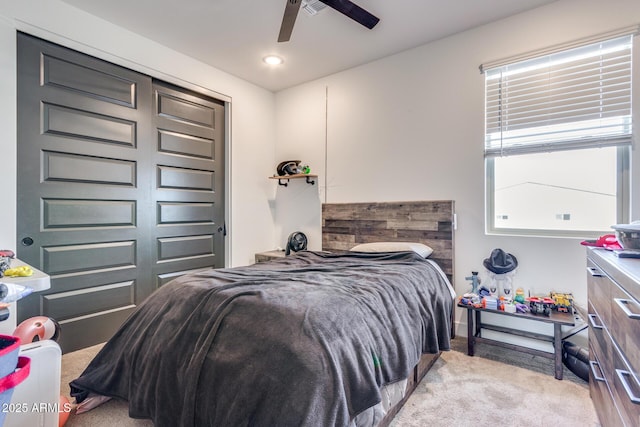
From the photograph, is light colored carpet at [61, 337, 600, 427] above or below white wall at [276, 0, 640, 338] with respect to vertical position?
below

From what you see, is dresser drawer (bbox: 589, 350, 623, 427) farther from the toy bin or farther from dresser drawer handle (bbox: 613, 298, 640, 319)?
the toy bin

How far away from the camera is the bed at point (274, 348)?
111 centimetres

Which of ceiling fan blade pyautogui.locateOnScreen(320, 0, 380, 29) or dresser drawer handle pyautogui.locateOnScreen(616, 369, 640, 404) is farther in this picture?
ceiling fan blade pyautogui.locateOnScreen(320, 0, 380, 29)

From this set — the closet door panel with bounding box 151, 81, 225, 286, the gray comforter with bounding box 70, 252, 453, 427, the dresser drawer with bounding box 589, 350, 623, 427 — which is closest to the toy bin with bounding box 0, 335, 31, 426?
the gray comforter with bounding box 70, 252, 453, 427

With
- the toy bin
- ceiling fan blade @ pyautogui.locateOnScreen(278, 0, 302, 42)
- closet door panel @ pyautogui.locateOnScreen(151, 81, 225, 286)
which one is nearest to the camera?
the toy bin

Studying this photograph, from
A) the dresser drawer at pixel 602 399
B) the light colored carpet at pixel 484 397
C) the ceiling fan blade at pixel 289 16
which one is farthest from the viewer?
the ceiling fan blade at pixel 289 16

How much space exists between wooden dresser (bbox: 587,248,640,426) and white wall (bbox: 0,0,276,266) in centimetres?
321

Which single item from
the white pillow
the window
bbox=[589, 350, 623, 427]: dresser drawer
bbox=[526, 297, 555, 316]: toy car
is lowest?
bbox=[589, 350, 623, 427]: dresser drawer

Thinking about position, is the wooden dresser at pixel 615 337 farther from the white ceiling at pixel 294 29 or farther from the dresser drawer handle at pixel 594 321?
the white ceiling at pixel 294 29

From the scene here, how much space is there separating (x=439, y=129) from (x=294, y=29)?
62.5 inches

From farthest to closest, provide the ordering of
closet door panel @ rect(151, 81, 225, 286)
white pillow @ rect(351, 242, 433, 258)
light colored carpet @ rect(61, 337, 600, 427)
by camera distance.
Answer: closet door panel @ rect(151, 81, 225, 286), white pillow @ rect(351, 242, 433, 258), light colored carpet @ rect(61, 337, 600, 427)

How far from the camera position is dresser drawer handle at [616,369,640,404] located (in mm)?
912

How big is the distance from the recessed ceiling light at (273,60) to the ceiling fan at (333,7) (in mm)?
1172

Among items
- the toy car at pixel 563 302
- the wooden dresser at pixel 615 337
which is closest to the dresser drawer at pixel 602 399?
the wooden dresser at pixel 615 337
